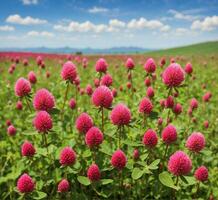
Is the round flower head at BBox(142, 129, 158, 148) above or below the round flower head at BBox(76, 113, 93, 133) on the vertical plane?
below

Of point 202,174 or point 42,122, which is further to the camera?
point 202,174

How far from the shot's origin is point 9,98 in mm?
5984

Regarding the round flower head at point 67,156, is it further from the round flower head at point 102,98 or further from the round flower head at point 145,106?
the round flower head at point 145,106

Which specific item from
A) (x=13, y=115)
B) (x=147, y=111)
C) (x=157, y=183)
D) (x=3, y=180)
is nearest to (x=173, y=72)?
(x=147, y=111)

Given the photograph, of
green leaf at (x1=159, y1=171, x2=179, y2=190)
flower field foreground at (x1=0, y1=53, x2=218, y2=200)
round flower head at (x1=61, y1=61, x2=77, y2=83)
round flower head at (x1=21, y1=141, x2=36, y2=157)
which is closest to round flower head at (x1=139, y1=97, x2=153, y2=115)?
flower field foreground at (x1=0, y1=53, x2=218, y2=200)

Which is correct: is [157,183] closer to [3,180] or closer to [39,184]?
[39,184]

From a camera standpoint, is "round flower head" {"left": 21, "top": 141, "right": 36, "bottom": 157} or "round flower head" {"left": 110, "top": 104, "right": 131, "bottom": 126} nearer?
"round flower head" {"left": 110, "top": 104, "right": 131, "bottom": 126}

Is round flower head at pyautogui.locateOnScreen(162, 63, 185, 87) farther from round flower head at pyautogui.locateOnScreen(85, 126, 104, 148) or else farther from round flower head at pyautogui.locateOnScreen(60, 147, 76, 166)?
round flower head at pyautogui.locateOnScreen(60, 147, 76, 166)

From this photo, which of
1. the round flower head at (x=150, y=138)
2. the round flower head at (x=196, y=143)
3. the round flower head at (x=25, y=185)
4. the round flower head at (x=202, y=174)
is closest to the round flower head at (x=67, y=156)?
the round flower head at (x=25, y=185)

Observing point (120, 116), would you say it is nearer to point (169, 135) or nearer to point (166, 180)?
point (169, 135)

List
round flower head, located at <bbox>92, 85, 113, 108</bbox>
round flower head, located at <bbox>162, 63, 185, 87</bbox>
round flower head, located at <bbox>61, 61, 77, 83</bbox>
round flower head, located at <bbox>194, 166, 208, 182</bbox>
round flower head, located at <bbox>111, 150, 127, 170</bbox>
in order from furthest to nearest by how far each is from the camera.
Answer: round flower head, located at <bbox>61, 61, 77, 83</bbox> → round flower head, located at <bbox>194, 166, 208, 182</bbox> → round flower head, located at <bbox>162, 63, 185, 87</bbox> → round flower head, located at <bbox>92, 85, 113, 108</bbox> → round flower head, located at <bbox>111, 150, 127, 170</bbox>

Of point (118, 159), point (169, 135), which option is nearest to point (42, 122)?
point (118, 159)

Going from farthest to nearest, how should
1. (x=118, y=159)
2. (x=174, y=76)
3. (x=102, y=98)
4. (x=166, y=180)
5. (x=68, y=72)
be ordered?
1. (x=68, y=72)
2. (x=174, y=76)
3. (x=102, y=98)
4. (x=118, y=159)
5. (x=166, y=180)

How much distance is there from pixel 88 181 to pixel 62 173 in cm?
91
